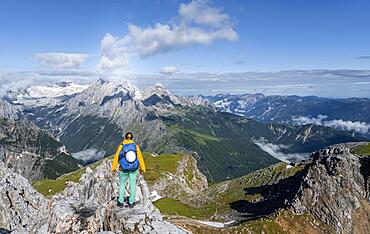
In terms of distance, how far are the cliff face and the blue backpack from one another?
80808 millimetres

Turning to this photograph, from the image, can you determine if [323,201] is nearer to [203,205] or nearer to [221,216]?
[221,216]

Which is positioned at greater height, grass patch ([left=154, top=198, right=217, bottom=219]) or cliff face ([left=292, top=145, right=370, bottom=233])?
cliff face ([left=292, top=145, right=370, bottom=233])

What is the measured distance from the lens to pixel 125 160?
36.3 m

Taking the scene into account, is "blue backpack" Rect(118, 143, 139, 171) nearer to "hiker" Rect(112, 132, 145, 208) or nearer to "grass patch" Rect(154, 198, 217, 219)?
"hiker" Rect(112, 132, 145, 208)

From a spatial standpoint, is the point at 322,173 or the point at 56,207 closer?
the point at 56,207

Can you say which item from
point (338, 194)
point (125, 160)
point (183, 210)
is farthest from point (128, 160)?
point (183, 210)

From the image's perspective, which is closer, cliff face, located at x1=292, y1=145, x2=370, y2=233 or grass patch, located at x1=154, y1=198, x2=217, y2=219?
cliff face, located at x1=292, y1=145, x2=370, y2=233

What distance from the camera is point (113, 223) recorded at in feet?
117

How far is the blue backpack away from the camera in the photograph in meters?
36.3

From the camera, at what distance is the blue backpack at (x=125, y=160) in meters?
36.3

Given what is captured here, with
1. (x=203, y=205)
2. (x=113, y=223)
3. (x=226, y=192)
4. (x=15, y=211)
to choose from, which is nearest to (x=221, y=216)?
(x=203, y=205)

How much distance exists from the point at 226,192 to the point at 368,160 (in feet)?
242

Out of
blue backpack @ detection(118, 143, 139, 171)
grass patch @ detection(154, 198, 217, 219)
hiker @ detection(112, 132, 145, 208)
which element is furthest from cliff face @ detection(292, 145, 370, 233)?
blue backpack @ detection(118, 143, 139, 171)

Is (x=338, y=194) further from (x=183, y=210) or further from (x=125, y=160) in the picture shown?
(x=125, y=160)
